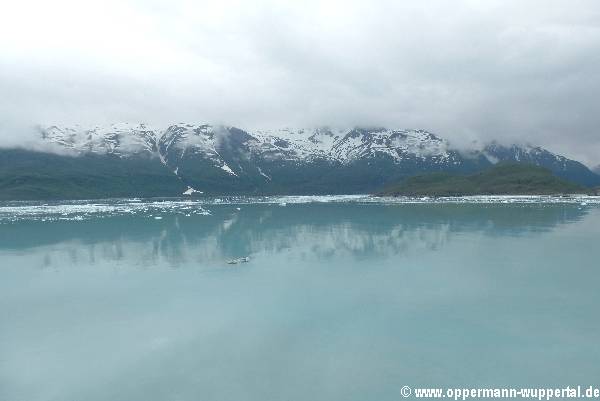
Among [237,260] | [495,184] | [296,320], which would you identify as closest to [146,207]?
[237,260]

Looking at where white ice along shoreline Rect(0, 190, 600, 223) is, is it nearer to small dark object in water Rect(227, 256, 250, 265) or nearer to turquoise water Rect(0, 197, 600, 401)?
turquoise water Rect(0, 197, 600, 401)

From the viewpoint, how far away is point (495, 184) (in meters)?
152

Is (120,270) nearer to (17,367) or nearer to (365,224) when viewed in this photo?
(17,367)

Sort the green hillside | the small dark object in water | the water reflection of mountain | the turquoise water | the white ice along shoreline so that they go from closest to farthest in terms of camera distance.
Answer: the turquoise water < the small dark object in water < the water reflection of mountain < the white ice along shoreline < the green hillside

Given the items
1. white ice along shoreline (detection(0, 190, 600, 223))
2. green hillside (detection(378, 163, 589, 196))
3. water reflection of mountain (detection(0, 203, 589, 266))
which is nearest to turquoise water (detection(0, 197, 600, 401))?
water reflection of mountain (detection(0, 203, 589, 266))

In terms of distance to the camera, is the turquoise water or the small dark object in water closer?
the turquoise water

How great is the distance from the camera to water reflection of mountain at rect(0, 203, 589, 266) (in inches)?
1401

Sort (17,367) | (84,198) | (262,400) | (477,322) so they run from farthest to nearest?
(84,198) < (477,322) < (17,367) < (262,400)

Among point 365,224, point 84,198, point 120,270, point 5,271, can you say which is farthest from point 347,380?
point 84,198

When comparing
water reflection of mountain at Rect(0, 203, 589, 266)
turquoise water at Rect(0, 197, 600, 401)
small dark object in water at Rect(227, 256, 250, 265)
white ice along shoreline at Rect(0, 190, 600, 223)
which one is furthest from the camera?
white ice along shoreline at Rect(0, 190, 600, 223)

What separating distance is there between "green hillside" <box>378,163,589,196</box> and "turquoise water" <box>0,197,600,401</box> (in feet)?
351

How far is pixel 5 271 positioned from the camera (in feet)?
101

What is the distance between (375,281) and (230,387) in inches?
531

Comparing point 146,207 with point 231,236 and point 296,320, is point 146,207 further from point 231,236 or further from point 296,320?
point 296,320
